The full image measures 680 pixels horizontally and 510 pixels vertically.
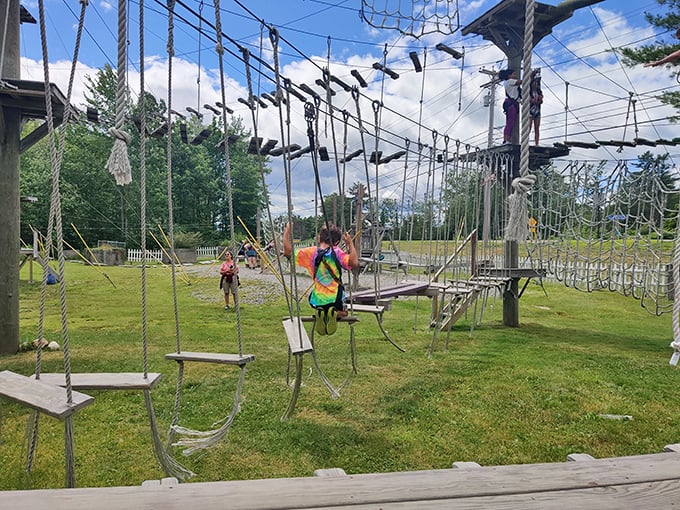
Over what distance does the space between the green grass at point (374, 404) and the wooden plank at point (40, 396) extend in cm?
82

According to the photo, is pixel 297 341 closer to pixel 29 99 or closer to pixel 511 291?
pixel 29 99

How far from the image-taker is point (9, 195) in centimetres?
523

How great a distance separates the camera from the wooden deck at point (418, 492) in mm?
1351

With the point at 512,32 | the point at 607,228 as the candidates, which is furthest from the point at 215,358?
the point at 512,32

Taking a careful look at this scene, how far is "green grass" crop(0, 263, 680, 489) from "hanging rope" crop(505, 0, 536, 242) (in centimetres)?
144

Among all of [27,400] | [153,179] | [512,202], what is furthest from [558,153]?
[153,179]

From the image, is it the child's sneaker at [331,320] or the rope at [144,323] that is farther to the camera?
the child's sneaker at [331,320]

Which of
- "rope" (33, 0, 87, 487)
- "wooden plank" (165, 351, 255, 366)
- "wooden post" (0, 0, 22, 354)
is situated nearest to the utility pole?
"wooden plank" (165, 351, 255, 366)

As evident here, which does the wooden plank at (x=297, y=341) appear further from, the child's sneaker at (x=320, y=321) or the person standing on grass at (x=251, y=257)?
the person standing on grass at (x=251, y=257)

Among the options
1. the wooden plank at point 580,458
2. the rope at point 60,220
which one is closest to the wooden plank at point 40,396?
the rope at point 60,220

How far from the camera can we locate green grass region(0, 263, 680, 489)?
2.94 m

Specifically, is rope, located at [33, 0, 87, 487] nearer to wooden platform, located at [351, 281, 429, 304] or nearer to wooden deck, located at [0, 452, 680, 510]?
wooden deck, located at [0, 452, 680, 510]

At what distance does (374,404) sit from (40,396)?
257 centimetres

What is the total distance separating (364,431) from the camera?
3.39m
